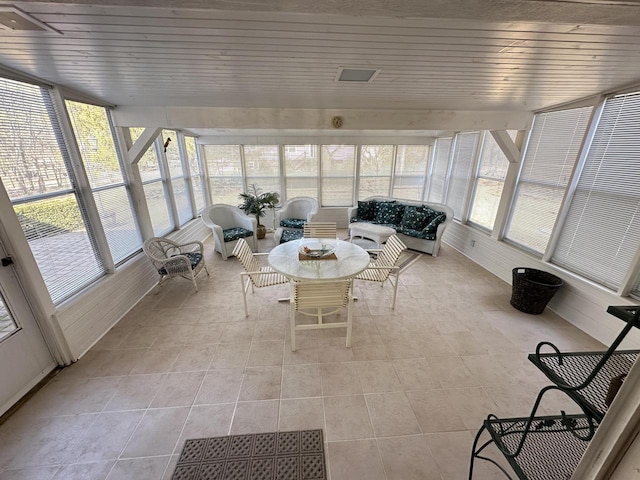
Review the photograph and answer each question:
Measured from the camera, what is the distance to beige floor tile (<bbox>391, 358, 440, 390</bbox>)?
2139mm

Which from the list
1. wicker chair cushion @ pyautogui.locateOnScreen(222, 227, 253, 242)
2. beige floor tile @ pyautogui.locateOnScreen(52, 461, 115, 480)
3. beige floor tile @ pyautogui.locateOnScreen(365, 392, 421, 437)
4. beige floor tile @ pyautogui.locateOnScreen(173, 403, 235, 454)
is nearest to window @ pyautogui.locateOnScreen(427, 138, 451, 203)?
wicker chair cushion @ pyautogui.locateOnScreen(222, 227, 253, 242)

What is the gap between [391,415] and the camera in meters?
1.90

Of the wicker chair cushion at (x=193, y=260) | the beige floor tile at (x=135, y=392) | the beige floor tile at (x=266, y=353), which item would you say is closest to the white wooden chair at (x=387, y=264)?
the beige floor tile at (x=266, y=353)

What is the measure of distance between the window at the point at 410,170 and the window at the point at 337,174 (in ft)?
3.81

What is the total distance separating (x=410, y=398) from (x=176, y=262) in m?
3.21

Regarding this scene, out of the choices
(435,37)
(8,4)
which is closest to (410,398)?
(435,37)

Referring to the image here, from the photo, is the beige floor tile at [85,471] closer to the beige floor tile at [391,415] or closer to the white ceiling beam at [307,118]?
the beige floor tile at [391,415]


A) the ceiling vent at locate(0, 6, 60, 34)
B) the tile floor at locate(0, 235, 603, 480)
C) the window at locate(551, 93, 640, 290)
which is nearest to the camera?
the ceiling vent at locate(0, 6, 60, 34)

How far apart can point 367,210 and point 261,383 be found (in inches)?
169

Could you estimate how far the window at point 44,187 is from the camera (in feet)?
6.55

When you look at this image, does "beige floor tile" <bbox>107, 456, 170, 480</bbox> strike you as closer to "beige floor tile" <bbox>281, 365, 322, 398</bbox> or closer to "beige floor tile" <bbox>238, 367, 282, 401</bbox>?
"beige floor tile" <bbox>238, 367, 282, 401</bbox>

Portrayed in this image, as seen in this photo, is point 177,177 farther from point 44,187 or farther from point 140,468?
point 140,468

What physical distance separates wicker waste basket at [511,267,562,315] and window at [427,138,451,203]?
297 cm

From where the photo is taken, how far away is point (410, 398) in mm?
2029
